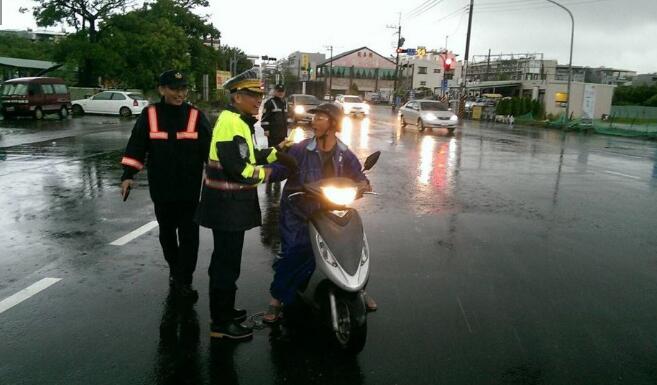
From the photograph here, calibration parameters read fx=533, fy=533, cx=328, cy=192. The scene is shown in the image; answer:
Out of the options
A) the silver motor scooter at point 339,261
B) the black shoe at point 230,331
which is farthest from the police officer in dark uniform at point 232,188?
the silver motor scooter at point 339,261

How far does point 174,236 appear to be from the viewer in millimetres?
A: 4520

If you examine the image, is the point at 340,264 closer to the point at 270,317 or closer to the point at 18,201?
the point at 270,317

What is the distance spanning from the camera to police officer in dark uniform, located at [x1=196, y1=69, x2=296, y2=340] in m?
3.49

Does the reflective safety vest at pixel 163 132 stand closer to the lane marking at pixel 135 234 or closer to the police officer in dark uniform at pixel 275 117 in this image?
the lane marking at pixel 135 234

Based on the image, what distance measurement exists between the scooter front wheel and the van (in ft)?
87.7

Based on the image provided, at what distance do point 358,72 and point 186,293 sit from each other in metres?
96.2

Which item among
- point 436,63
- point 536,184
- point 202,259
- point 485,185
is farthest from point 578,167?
point 436,63

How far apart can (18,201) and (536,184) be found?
30.4ft

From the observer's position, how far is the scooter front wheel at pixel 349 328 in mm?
3395

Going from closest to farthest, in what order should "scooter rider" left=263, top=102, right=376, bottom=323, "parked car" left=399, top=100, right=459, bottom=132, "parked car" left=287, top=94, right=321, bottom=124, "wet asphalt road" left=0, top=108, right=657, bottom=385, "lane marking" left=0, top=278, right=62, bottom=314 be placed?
"wet asphalt road" left=0, top=108, right=657, bottom=385 → "scooter rider" left=263, top=102, right=376, bottom=323 → "lane marking" left=0, top=278, right=62, bottom=314 → "parked car" left=399, top=100, right=459, bottom=132 → "parked car" left=287, top=94, right=321, bottom=124

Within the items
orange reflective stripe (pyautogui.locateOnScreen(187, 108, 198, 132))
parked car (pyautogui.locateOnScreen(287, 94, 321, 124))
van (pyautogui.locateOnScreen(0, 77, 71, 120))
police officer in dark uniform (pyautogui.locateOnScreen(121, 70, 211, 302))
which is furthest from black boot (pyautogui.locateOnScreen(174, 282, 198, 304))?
van (pyautogui.locateOnScreen(0, 77, 71, 120))

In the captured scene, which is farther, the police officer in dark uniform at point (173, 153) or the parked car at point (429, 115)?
the parked car at point (429, 115)

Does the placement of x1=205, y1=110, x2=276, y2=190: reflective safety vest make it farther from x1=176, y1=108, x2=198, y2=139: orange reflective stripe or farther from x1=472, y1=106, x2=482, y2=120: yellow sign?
x1=472, y1=106, x2=482, y2=120: yellow sign

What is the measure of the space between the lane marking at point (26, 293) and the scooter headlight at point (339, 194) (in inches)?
105
